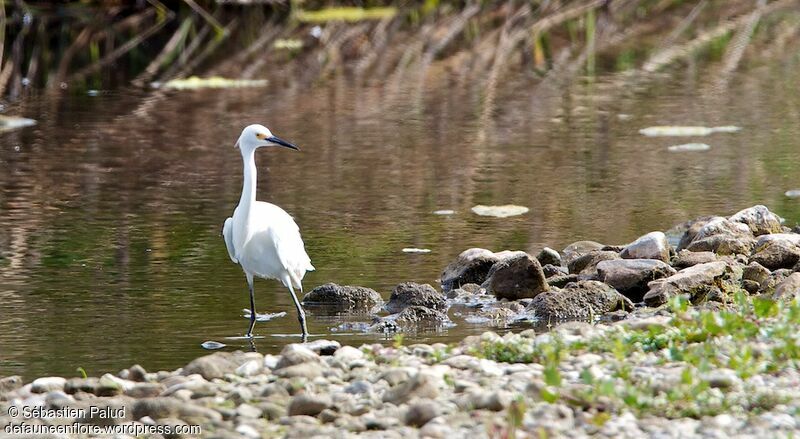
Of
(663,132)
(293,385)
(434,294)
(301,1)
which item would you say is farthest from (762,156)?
(301,1)

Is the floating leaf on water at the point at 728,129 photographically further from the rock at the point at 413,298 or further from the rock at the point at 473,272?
the rock at the point at 413,298

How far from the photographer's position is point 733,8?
22609 mm

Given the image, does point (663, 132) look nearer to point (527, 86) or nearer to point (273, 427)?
point (527, 86)

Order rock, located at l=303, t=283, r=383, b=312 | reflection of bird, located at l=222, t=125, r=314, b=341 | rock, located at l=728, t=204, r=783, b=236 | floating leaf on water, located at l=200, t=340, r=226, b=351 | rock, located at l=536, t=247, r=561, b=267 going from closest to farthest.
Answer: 1. floating leaf on water, located at l=200, t=340, r=226, b=351
2. reflection of bird, located at l=222, t=125, r=314, b=341
3. rock, located at l=303, t=283, r=383, b=312
4. rock, located at l=536, t=247, r=561, b=267
5. rock, located at l=728, t=204, r=783, b=236

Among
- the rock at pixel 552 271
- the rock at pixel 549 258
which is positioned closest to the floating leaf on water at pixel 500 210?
the rock at pixel 549 258

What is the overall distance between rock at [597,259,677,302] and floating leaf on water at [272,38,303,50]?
42.2 feet

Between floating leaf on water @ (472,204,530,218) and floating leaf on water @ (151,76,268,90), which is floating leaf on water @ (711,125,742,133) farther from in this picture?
floating leaf on water @ (151,76,268,90)

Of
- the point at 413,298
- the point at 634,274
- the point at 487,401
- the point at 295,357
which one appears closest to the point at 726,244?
the point at 634,274

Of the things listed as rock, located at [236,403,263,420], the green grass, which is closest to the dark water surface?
the green grass

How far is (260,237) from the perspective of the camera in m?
7.75

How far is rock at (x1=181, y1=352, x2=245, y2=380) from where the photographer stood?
6043mm

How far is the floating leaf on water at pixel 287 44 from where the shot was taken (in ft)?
66.6

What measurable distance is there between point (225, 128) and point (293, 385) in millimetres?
8760

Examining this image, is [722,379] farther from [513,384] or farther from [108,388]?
[108,388]
